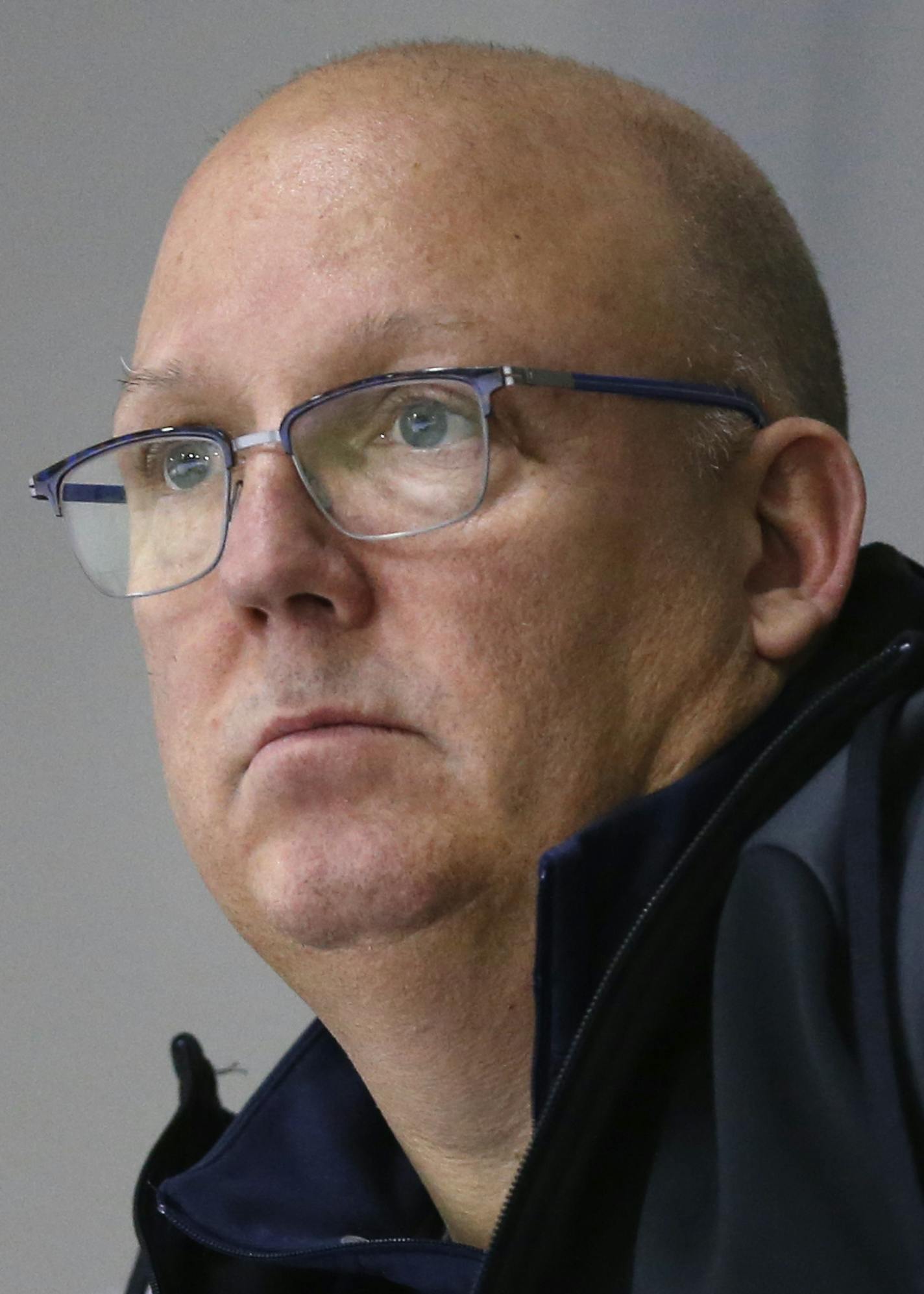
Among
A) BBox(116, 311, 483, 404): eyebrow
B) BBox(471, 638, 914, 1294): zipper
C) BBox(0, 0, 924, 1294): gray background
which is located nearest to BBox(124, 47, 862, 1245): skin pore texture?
BBox(116, 311, 483, 404): eyebrow

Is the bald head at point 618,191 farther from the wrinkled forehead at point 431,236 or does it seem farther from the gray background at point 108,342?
the gray background at point 108,342

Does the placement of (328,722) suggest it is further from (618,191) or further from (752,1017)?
(618,191)

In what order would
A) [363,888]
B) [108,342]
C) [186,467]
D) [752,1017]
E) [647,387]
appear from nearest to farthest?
[752,1017], [363,888], [647,387], [186,467], [108,342]

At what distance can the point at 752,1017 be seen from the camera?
1.09m

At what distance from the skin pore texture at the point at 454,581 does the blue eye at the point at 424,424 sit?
0.04 m

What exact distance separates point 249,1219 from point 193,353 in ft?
2.57

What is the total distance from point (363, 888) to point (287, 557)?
0.81 ft

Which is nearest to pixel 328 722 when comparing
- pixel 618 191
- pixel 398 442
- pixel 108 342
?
pixel 398 442

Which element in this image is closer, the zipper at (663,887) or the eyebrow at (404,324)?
the zipper at (663,887)

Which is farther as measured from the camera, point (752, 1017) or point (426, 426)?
point (426, 426)

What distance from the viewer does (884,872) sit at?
1084 millimetres

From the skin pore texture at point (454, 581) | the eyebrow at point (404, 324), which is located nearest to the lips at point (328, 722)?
the skin pore texture at point (454, 581)

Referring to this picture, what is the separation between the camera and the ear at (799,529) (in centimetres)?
137

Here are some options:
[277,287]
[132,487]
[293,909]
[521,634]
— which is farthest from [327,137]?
[293,909]
